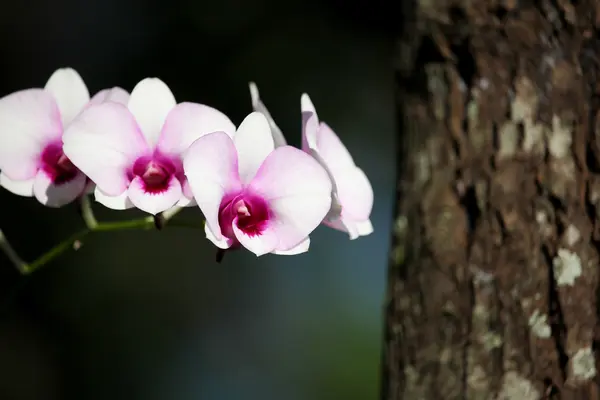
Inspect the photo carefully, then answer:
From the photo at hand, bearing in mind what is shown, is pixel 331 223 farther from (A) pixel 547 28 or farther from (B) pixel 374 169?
(B) pixel 374 169

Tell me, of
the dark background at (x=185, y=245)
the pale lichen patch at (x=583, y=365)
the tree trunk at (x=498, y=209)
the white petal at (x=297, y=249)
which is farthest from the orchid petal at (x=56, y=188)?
the dark background at (x=185, y=245)

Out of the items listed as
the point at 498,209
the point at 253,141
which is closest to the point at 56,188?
the point at 253,141

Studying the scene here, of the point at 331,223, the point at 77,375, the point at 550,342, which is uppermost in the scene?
the point at 331,223

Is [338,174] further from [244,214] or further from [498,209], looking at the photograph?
[498,209]

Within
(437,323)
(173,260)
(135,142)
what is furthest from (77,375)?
(135,142)

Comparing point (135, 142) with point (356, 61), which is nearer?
point (135, 142)

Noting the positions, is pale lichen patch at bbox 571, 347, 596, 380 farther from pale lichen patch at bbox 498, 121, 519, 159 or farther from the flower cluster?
the flower cluster
